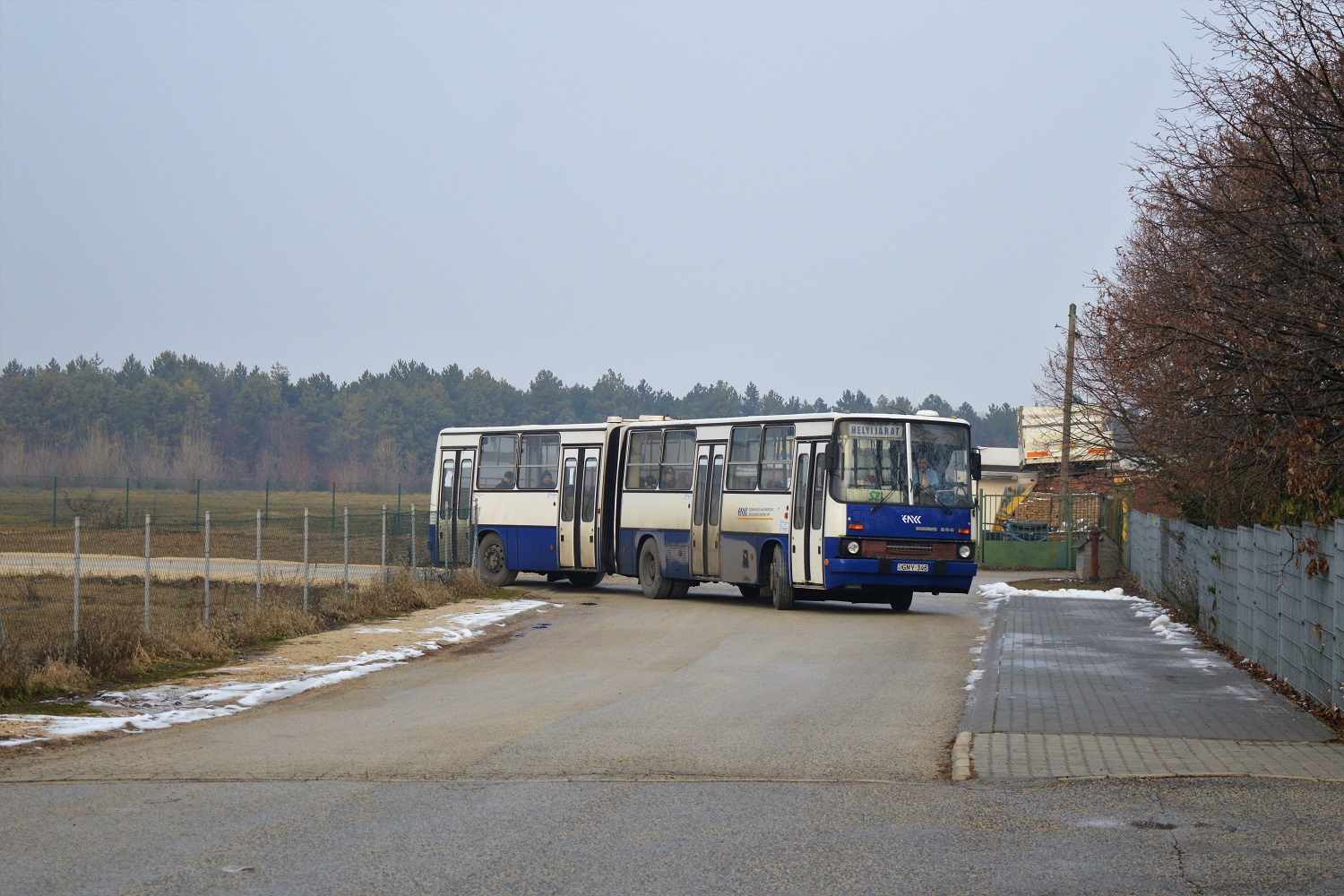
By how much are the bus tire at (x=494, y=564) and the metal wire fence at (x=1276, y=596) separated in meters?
14.7

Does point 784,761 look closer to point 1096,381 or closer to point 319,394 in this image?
point 1096,381

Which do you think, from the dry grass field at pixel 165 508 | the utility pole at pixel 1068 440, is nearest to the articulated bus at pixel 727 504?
the dry grass field at pixel 165 508

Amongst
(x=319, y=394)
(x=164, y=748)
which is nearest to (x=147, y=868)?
(x=164, y=748)

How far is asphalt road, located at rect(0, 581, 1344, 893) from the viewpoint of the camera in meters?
6.77

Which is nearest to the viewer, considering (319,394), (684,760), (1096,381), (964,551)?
(684,760)

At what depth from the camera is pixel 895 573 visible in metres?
24.0

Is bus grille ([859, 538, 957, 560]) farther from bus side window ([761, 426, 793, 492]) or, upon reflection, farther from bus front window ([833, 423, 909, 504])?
bus side window ([761, 426, 793, 492])

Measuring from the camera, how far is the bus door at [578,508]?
1174 inches

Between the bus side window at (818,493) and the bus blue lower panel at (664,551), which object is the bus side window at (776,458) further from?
the bus blue lower panel at (664,551)

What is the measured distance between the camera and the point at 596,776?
9414 mm

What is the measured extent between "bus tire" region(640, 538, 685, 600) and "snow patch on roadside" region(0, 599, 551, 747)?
31.3 feet

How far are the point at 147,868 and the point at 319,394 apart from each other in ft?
545

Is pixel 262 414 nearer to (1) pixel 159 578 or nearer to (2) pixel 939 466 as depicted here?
(1) pixel 159 578

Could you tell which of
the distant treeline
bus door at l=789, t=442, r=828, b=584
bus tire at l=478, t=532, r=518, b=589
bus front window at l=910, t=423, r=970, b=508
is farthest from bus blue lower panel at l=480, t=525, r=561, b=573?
the distant treeline
